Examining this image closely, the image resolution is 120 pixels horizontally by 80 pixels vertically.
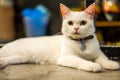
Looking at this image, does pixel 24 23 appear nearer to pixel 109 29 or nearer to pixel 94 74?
pixel 109 29

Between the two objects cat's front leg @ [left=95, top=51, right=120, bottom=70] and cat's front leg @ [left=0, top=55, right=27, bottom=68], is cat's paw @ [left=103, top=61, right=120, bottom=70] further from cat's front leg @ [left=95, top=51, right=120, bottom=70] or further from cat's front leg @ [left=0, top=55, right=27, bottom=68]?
cat's front leg @ [left=0, top=55, right=27, bottom=68]

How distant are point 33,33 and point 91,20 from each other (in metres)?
1.65

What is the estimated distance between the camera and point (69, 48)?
6.75ft

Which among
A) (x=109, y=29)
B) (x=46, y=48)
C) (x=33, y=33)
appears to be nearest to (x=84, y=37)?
(x=46, y=48)

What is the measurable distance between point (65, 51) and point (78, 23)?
20 centimetres

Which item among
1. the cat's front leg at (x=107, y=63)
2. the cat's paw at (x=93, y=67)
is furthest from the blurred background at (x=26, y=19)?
the cat's paw at (x=93, y=67)

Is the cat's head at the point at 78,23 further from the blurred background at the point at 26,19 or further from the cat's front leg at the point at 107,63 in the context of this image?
the blurred background at the point at 26,19

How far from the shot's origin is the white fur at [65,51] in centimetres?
197

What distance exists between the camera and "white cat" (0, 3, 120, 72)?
6.45 feet

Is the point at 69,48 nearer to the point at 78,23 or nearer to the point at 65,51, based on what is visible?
the point at 65,51

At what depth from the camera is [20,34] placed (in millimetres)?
3656

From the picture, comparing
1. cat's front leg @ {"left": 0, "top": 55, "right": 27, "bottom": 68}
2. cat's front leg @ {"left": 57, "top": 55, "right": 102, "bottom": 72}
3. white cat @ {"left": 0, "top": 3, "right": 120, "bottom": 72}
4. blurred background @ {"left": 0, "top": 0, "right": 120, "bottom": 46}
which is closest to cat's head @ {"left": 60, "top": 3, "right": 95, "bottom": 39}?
white cat @ {"left": 0, "top": 3, "right": 120, "bottom": 72}

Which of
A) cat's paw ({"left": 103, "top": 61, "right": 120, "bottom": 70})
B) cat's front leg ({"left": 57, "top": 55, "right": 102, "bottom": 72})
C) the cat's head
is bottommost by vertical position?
cat's paw ({"left": 103, "top": 61, "right": 120, "bottom": 70})

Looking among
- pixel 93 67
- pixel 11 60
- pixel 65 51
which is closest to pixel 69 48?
pixel 65 51
